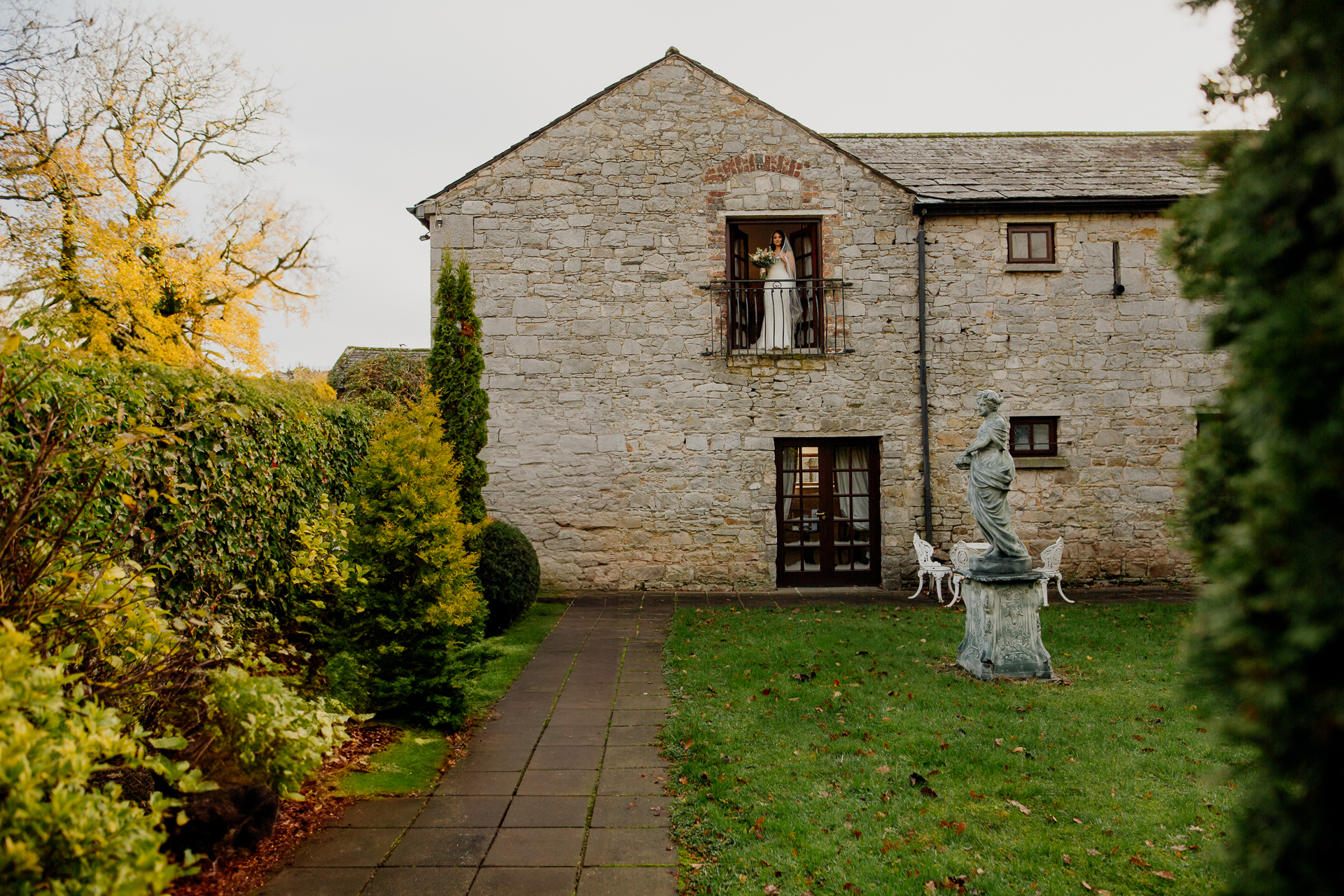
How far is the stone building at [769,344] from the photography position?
1011 centimetres

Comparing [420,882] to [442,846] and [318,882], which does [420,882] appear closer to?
[442,846]

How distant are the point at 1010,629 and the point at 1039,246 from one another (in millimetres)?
6662

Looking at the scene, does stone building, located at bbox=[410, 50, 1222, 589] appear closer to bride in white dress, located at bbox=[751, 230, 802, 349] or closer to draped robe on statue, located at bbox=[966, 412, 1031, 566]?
bride in white dress, located at bbox=[751, 230, 802, 349]

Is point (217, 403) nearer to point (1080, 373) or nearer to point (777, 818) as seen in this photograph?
point (777, 818)

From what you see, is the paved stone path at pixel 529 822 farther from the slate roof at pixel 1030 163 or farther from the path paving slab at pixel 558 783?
the slate roof at pixel 1030 163

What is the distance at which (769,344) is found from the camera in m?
10.4

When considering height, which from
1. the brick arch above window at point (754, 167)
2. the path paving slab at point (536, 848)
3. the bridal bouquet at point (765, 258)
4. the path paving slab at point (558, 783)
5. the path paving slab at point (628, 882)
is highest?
the brick arch above window at point (754, 167)

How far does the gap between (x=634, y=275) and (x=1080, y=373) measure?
21.1 feet

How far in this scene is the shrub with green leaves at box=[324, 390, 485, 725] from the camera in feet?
15.7

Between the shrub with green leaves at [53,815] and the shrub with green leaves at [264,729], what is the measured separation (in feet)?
2.98

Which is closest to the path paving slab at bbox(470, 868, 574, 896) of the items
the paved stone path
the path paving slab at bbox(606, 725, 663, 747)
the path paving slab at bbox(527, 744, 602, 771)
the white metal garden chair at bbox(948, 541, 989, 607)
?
the paved stone path

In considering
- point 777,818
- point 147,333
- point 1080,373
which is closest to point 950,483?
point 1080,373

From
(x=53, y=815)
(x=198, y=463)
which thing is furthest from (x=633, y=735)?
(x=53, y=815)

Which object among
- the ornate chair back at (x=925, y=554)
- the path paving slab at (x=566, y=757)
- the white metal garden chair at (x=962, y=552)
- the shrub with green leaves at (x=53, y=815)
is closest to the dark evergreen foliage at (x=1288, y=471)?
the shrub with green leaves at (x=53, y=815)
